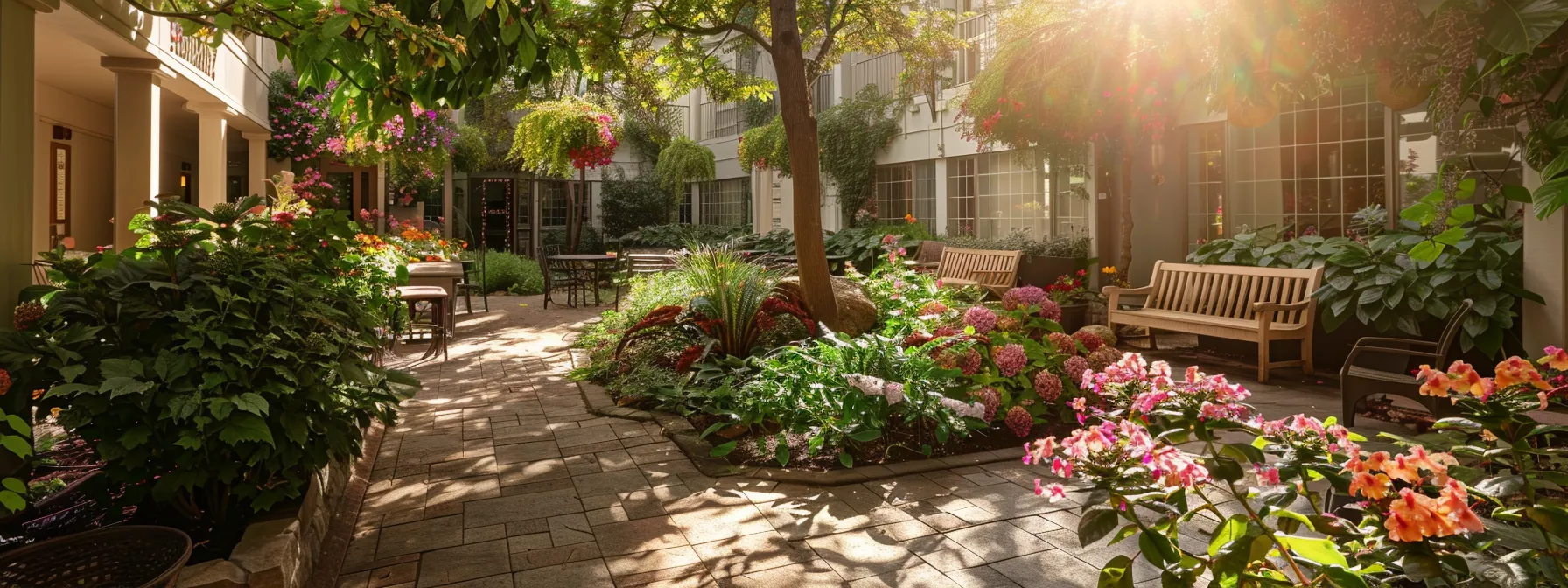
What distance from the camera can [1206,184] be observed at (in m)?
9.39

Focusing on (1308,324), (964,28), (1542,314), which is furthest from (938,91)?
(1542,314)

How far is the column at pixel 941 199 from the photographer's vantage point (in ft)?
42.8

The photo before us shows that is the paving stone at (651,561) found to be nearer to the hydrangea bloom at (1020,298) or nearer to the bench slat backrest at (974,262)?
the hydrangea bloom at (1020,298)

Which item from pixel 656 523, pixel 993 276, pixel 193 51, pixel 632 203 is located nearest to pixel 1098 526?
pixel 656 523

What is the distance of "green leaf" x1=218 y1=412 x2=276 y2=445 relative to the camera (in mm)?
2461

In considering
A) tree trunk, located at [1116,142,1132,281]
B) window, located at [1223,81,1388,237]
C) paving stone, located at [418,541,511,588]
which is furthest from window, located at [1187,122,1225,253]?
paving stone, located at [418,541,511,588]

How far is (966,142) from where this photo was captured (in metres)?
12.2

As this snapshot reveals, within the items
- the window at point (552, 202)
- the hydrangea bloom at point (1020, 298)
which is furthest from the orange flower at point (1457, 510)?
the window at point (552, 202)

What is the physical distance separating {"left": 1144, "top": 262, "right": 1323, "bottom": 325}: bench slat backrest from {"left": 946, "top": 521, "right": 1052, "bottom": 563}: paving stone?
408 cm

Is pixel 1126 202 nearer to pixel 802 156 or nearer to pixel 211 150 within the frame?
pixel 802 156

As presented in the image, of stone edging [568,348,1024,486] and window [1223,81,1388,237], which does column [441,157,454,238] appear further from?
stone edging [568,348,1024,486]

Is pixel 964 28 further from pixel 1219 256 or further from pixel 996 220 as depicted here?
pixel 1219 256

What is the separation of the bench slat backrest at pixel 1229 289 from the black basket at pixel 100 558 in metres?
6.37

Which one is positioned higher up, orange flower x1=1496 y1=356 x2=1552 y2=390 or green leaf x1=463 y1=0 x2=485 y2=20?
green leaf x1=463 y1=0 x2=485 y2=20
